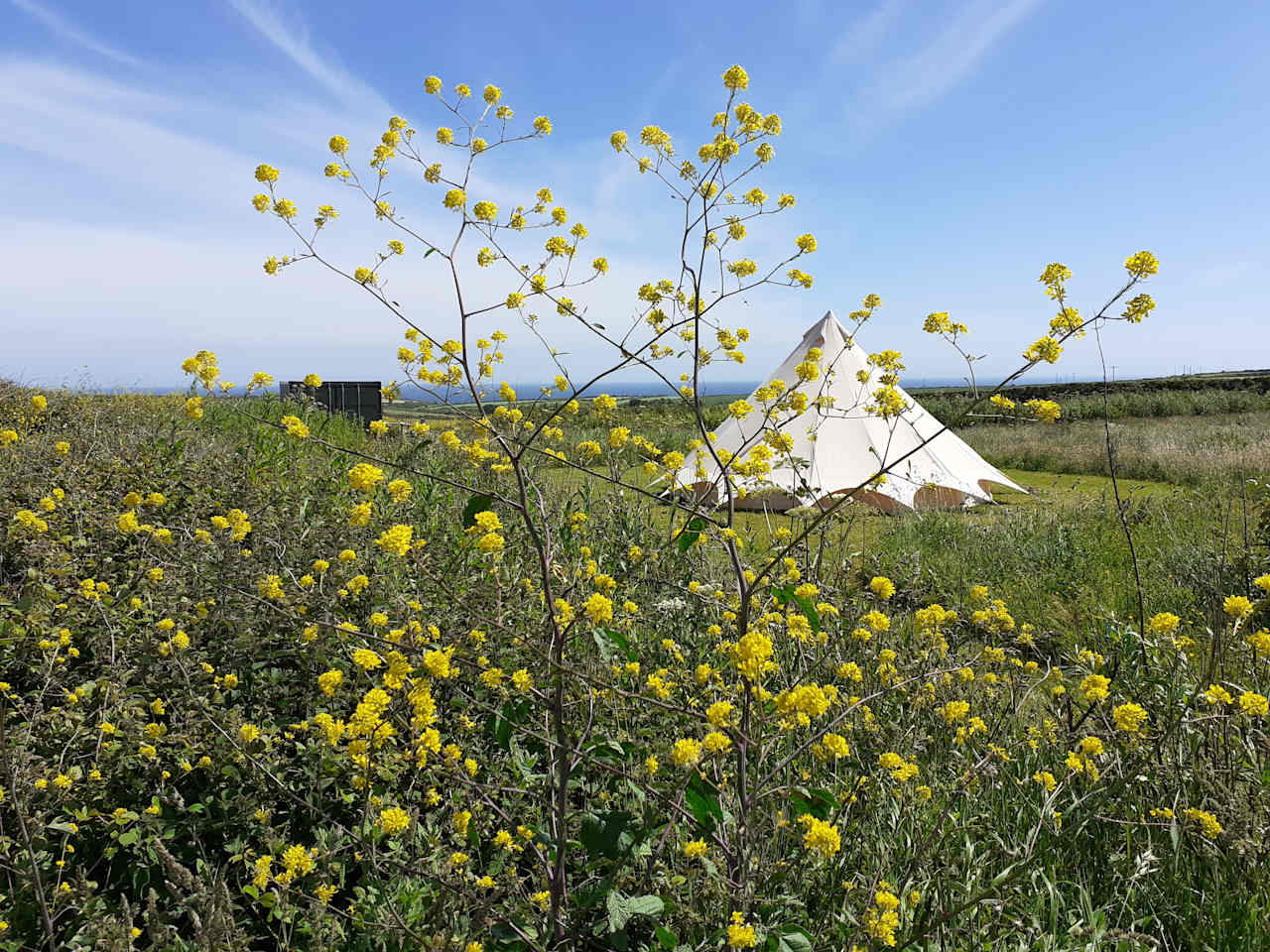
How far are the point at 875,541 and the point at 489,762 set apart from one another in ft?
14.8

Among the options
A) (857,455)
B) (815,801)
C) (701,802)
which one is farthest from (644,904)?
(857,455)

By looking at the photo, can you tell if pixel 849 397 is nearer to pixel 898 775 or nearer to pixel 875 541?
pixel 875 541

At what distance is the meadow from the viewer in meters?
1.41

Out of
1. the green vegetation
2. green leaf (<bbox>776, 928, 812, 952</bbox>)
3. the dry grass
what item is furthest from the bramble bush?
the green vegetation

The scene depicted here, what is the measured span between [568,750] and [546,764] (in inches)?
44.7

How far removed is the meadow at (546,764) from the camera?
141 cm

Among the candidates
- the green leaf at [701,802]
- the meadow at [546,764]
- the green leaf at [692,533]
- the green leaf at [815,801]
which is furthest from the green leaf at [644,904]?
the green leaf at [692,533]

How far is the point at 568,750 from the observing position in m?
1.21

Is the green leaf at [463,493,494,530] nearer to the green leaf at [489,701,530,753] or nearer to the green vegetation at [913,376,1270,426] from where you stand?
the green leaf at [489,701,530,753]

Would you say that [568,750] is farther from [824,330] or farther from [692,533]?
[824,330]

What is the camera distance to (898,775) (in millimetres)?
1629

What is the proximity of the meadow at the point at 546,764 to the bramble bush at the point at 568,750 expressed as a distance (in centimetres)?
2

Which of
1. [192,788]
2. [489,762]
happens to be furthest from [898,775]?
[192,788]

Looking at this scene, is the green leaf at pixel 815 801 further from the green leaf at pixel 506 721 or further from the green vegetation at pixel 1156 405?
the green vegetation at pixel 1156 405
